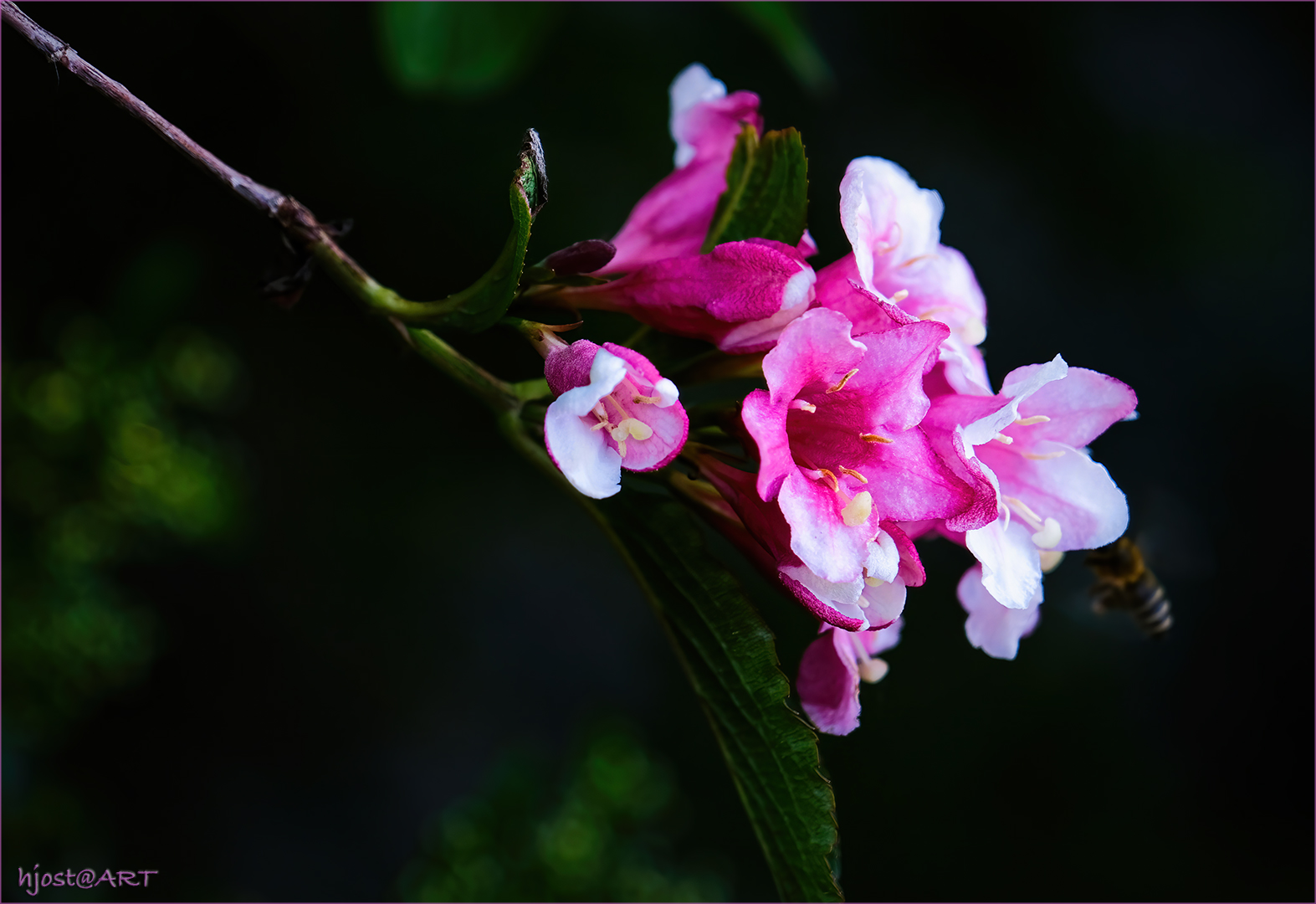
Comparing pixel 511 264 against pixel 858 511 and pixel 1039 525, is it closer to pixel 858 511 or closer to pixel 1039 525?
pixel 858 511

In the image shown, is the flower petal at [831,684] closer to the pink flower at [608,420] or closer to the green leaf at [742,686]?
the green leaf at [742,686]

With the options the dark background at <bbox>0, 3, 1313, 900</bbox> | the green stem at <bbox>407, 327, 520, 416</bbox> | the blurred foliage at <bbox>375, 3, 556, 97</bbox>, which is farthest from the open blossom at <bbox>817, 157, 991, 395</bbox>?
the dark background at <bbox>0, 3, 1313, 900</bbox>

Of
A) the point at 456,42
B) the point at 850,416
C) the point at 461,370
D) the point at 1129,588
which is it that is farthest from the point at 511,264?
the point at 1129,588

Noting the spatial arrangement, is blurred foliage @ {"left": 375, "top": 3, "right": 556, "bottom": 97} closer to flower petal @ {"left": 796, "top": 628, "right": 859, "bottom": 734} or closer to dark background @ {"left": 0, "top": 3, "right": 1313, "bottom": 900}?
dark background @ {"left": 0, "top": 3, "right": 1313, "bottom": 900}

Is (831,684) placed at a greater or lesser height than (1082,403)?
lesser

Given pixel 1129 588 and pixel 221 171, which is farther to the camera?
pixel 1129 588

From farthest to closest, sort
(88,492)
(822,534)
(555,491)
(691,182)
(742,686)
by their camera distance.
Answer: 1. (555,491)
2. (88,492)
3. (691,182)
4. (742,686)
5. (822,534)

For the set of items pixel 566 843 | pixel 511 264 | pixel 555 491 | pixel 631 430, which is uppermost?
pixel 511 264
